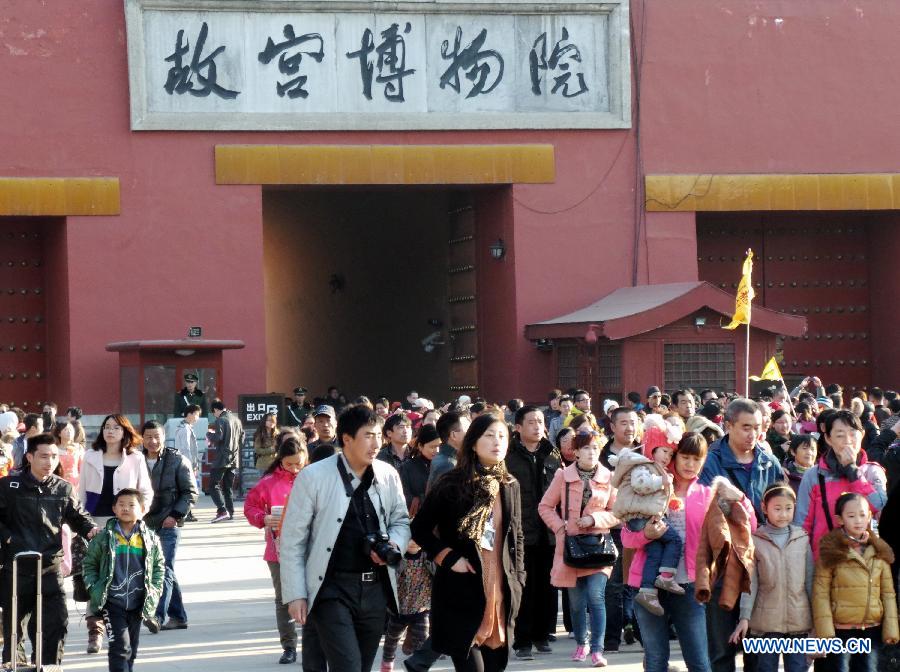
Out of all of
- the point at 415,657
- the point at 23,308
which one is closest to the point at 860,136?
the point at 23,308

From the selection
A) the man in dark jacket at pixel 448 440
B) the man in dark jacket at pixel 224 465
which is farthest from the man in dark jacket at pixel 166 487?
the man in dark jacket at pixel 224 465

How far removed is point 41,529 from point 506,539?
10.4 feet

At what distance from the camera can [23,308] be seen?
2492 centimetres

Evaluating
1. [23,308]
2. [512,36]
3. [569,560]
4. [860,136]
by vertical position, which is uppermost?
[512,36]

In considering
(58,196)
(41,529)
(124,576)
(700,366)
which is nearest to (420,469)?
(124,576)

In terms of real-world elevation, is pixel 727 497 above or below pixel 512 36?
below

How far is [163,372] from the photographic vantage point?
73.3ft

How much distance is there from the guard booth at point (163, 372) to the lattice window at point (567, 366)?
5.07m

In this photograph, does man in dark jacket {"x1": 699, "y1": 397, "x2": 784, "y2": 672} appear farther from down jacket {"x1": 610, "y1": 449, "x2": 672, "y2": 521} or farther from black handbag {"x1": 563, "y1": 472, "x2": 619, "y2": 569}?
black handbag {"x1": 563, "y1": 472, "x2": 619, "y2": 569}

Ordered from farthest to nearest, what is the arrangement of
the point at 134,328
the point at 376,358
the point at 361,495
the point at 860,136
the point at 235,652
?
the point at 376,358 → the point at 860,136 → the point at 134,328 → the point at 235,652 → the point at 361,495

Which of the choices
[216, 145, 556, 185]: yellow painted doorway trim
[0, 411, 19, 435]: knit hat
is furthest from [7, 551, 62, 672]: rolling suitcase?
[216, 145, 556, 185]: yellow painted doorway trim

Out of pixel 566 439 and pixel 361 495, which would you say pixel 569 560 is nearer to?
pixel 566 439

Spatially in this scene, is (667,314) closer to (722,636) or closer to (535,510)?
(535,510)

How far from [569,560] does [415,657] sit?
2.00 metres
